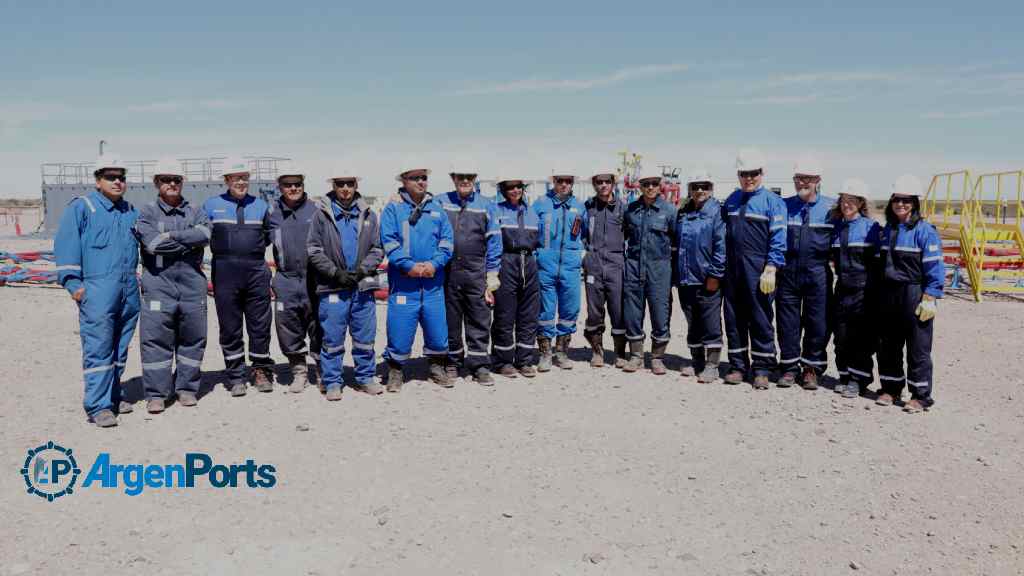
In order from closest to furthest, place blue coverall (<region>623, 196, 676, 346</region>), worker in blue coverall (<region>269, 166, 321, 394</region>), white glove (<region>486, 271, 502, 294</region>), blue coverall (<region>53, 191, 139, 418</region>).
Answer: blue coverall (<region>53, 191, 139, 418</region>) < worker in blue coverall (<region>269, 166, 321, 394</region>) < white glove (<region>486, 271, 502, 294</region>) < blue coverall (<region>623, 196, 676, 346</region>)

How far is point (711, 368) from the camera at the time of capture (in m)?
6.75

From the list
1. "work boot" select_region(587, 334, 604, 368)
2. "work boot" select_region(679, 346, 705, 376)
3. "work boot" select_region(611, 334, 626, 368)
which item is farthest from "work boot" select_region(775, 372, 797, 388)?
"work boot" select_region(587, 334, 604, 368)

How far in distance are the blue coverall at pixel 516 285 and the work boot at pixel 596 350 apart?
0.66 meters

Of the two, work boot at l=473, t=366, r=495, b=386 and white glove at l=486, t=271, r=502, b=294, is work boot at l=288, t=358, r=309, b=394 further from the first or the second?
white glove at l=486, t=271, r=502, b=294

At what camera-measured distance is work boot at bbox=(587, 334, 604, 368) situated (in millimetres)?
7176

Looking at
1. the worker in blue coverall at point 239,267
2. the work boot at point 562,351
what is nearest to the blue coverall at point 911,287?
the work boot at point 562,351

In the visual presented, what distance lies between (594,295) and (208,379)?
370cm

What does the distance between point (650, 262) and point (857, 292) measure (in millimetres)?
1775

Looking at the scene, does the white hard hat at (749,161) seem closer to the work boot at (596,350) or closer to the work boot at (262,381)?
the work boot at (596,350)

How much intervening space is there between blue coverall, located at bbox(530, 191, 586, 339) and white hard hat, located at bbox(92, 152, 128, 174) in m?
3.43

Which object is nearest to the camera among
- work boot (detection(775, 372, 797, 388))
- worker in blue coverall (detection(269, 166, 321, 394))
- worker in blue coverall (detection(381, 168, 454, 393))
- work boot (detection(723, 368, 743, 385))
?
worker in blue coverall (detection(269, 166, 321, 394))

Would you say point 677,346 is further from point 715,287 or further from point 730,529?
point 730,529

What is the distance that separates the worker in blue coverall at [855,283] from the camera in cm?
607

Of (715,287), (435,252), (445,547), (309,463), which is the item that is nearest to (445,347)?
(435,252)
